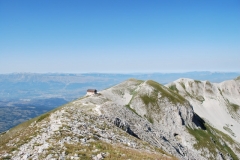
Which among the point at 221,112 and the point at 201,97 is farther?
the point at 201,97

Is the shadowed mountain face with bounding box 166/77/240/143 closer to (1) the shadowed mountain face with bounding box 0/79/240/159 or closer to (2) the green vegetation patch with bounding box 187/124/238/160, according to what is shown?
(2) the green vegetation patch with bounding box 187/124/238/160

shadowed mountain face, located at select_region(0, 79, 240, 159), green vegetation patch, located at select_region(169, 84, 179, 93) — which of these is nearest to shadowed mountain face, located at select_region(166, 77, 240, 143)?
green vegetation patch, located at select_region(169, 84, 179, 93)

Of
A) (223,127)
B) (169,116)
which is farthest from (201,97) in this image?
(169,116)

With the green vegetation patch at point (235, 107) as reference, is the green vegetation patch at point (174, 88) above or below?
above

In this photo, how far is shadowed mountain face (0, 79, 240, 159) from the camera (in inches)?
981

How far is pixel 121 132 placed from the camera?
42.2m

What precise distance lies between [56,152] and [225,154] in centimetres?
9335

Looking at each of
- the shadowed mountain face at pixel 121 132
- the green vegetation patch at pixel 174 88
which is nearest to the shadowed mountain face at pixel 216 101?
the green vegetation patch at pixel 174 88

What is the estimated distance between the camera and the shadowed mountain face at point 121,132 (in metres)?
24.9

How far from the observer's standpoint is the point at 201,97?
160625 millimetres

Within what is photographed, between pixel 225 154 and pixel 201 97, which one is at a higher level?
pixel 201 97

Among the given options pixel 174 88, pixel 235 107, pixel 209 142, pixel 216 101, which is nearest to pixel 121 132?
pixel 209 142

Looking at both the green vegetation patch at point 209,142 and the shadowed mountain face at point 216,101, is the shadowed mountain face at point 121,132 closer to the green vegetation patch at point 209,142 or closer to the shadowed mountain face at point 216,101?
the green vegetation patch at point 209,142

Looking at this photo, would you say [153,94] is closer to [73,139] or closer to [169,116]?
[169,116]
